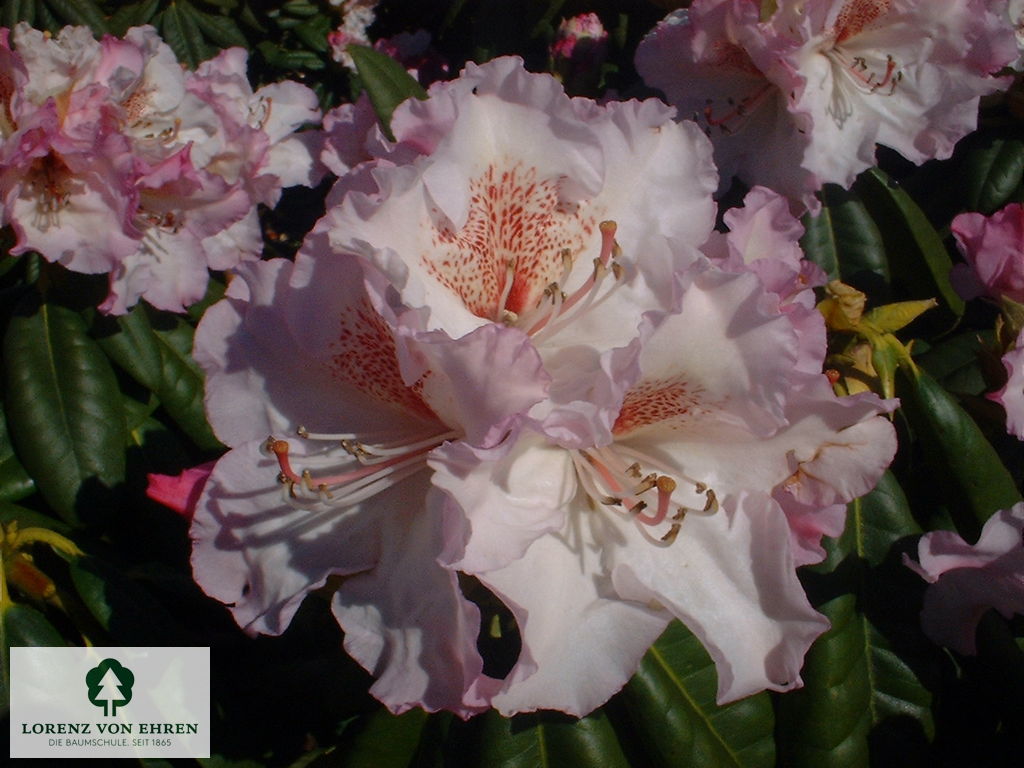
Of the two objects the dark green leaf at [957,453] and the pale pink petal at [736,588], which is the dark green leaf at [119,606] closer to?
the pale pink petal at [736,588]

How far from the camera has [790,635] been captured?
654 mm

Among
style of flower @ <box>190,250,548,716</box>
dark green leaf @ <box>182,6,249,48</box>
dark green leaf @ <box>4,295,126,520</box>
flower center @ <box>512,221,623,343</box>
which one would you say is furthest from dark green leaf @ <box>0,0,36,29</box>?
flower center @ <box>512,221,623,343</box>

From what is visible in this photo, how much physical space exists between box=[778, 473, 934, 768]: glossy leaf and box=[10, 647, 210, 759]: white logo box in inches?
26.7

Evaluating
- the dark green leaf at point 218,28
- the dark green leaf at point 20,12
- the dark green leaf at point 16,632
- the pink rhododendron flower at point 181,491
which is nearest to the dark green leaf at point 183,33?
the dark green leaf at point 218,28

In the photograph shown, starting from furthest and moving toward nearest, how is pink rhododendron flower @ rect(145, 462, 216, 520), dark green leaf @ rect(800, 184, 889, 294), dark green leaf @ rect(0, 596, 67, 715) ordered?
dark green leaf @ rect(800, 184, 889, 294), dark green leaf @ rect(0, 596, 67, 715), pink rhododendron flower @ rect(145, 462, 216, 520)

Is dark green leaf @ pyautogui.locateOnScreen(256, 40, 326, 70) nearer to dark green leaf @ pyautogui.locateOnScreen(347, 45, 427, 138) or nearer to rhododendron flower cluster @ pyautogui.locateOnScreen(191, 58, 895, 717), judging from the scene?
dark green leaf @ pyautogui.locateOnScreen(347, 45, 427, 138)

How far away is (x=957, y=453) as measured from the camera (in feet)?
2.92

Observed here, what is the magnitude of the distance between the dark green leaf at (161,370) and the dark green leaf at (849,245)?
2.95ft

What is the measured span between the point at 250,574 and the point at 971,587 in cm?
68

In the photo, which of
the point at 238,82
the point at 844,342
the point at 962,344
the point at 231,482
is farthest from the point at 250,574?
the point at 962,344

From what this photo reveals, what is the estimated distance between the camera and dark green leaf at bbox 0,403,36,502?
44.8 inches

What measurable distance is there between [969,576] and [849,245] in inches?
22.0

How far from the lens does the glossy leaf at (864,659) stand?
874 millimetres

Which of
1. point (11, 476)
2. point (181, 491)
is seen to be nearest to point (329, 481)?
point (181, 491)
